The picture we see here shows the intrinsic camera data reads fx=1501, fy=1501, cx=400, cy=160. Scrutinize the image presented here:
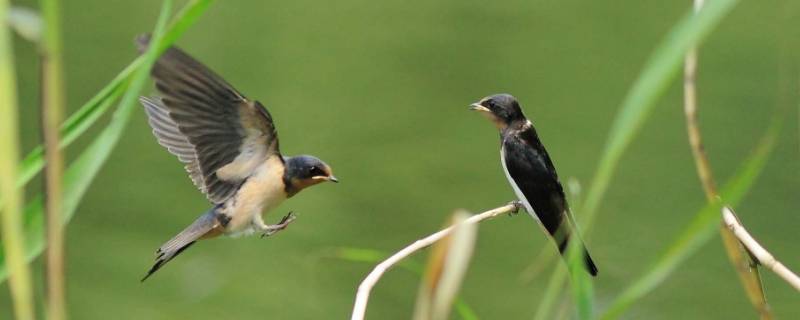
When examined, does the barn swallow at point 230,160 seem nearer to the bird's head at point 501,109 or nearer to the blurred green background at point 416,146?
the bird's head at point 501,109

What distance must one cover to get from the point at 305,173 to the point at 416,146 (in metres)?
6.78

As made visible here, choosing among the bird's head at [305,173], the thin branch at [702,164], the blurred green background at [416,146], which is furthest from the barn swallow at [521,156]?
the blurred green background at [416,146]

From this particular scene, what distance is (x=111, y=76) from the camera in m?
9.43

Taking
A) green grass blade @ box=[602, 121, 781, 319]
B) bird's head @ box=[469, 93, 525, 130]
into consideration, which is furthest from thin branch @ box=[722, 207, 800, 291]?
bird's head @ box=[469, 93, 525, 130]

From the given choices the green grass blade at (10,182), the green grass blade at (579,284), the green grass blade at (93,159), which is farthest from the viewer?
the green grass blade at (579,284)

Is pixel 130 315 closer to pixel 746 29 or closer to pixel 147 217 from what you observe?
pixel 147 217

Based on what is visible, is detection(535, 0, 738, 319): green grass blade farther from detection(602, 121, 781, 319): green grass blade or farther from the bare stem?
the bare stem

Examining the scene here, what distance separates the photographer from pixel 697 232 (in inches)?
50.3

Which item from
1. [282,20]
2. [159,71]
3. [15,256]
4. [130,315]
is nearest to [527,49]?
[282,20]

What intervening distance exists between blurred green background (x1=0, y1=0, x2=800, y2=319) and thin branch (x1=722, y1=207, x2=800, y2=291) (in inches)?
146

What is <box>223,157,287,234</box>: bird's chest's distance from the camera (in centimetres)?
250

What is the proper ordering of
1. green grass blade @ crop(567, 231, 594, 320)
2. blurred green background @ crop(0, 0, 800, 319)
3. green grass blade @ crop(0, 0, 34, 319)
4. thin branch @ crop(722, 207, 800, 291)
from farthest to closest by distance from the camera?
1. blurred green background @ crop(0, 0, 800, 319)
2. thin branch @ crop(722, 207, 800, 291)
3. green grass blade @ crop(567, 231, 594, 320)
4. green grass blade @ crop(0, 0, 34, 319)

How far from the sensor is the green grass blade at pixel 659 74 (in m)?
1.24

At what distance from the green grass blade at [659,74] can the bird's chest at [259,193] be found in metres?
1.27
